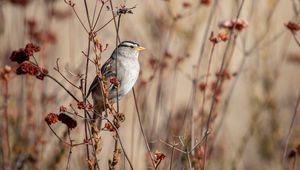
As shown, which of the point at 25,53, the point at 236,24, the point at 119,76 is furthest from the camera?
the point at 119,76

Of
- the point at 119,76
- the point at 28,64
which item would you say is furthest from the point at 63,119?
the point at 119,76

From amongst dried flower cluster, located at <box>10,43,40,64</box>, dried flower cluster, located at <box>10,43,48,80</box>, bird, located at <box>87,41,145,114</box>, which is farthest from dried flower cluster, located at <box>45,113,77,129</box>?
bird, located at <box>87,41,145,114</box>

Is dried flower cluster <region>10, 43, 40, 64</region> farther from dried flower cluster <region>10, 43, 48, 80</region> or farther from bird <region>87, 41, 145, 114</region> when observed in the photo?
bird <region>87, 41, 145, 114</region>

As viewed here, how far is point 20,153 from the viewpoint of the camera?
5.62 metres

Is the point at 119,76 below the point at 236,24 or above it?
below

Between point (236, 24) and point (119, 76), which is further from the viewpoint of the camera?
point (119, 76)

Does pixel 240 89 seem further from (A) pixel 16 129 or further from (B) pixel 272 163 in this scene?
(A) pixel 16 129

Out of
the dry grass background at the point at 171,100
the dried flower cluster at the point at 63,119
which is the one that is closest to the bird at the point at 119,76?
the dry grass background at the point at 171,100

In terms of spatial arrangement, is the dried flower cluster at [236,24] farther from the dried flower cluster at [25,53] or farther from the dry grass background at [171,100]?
the dried flower cluster at [25,53]

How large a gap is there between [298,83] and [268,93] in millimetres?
3129

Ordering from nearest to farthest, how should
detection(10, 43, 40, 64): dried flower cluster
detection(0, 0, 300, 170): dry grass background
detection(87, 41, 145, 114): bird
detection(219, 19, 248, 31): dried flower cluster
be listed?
1. detection(10, 43, 40, 64): dried flower cluster
2. detection(219, 19, 248, 31): dried flower cluster
3. detection(87, 41, 145, 114): bird
4. detection(0, 0, 300, 170): dry grass background

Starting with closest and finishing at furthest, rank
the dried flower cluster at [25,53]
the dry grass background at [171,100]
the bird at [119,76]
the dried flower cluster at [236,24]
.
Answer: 1. the dried flower cluster at [25,53]
2. the dried flower cluster at [236,24]
3. the bird at [119,76]
4. the dry grass background at [171,100]

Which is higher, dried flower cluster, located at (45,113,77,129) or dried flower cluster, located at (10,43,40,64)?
dried flower cluster, located at (10,43,40,64)

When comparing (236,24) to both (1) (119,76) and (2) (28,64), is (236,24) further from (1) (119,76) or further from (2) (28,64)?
(2) (28,64)
